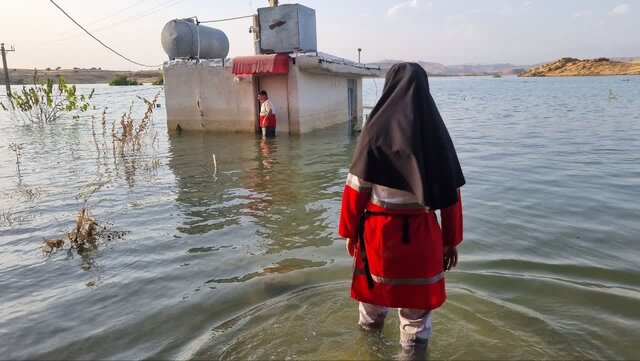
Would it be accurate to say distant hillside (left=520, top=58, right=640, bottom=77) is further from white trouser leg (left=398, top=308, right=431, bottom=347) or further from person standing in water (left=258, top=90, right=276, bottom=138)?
white trouser leg (left=398, top=308, right=431, bottom=347)

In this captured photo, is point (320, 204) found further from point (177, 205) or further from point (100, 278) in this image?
point (100, 278)

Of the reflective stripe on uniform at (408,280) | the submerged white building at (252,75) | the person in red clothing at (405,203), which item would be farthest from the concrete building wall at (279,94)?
the reflective stripe on uniform at (408,280)

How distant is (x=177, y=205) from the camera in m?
8.15

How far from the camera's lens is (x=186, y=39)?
17.8 m

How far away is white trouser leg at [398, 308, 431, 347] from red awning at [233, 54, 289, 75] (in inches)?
537

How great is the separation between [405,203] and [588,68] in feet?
362

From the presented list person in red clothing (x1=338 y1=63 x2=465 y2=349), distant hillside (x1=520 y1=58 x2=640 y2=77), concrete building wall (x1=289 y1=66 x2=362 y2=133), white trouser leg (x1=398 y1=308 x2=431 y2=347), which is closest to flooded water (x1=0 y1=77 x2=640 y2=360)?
white trouser leg (x1=398 y1=308 x2=431 y2=347)

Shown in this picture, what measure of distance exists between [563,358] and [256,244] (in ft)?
12.2

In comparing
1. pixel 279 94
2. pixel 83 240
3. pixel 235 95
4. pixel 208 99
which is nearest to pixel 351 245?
pixel 83 240

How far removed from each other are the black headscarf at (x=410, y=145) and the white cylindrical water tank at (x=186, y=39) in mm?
16391

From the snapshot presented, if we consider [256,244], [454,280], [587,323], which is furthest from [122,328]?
[587,323]

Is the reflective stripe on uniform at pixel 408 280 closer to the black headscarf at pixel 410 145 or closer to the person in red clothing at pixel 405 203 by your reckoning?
the person in red clothing at pixel 405 203

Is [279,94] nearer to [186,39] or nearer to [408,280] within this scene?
[186,39]

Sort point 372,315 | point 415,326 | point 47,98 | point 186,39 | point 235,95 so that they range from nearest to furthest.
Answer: point 415,326 < point 372,315 < point 235,95 < point 186,39 < point 47,98
